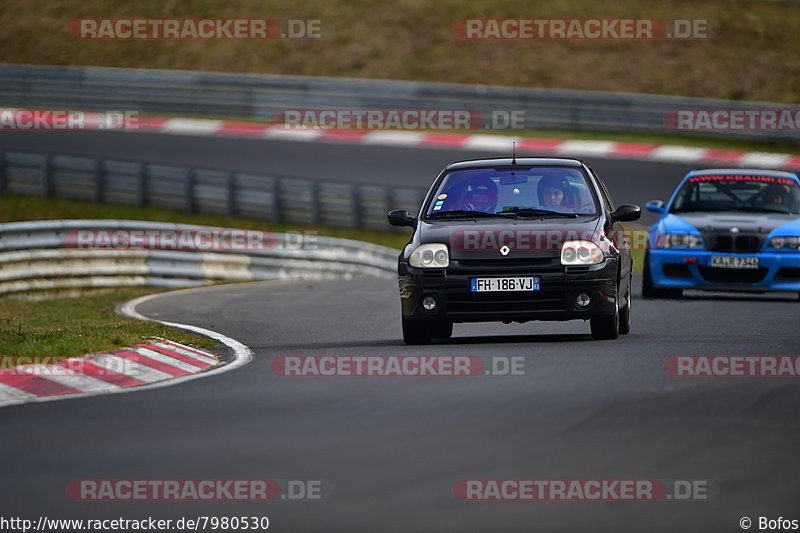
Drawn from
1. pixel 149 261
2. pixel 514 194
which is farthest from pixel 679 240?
pixel 149 261

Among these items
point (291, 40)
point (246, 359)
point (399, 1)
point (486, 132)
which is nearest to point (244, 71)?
point (291, 40)

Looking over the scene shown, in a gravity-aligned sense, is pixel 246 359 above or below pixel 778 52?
below

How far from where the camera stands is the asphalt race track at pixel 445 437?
20.3 ft

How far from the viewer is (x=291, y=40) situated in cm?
4378

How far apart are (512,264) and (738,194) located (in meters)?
6.44

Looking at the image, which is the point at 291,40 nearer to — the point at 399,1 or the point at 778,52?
the point at 399,1

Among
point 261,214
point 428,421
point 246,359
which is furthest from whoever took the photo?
point 261,214

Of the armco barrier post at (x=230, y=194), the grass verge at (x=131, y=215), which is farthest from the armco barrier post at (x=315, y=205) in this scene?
the armco barrier post at (x=230, y=194)

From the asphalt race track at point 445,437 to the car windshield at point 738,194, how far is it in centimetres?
433

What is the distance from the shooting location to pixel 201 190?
28812mm

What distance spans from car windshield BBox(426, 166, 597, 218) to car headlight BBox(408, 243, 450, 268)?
2.14ft

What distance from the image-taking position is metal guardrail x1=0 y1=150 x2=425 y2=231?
91.5 feet

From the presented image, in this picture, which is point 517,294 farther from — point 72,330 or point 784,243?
point 784,243

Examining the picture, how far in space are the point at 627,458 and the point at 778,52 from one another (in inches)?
1339
